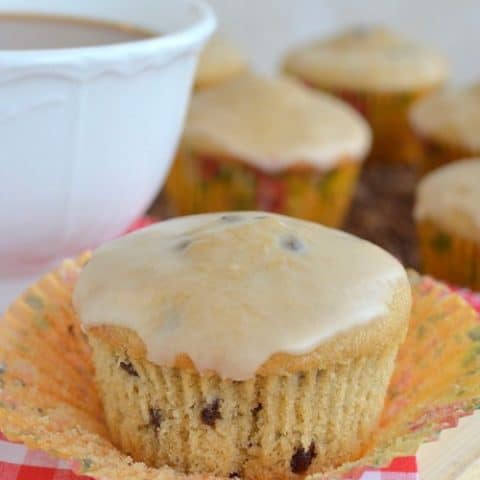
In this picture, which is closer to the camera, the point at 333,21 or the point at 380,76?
the point at 380,76

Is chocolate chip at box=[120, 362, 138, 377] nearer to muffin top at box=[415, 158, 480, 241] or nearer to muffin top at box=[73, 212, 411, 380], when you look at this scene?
muffin top at box=[73, 212, 411, 380]

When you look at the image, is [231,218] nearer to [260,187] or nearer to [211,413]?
[211,413]

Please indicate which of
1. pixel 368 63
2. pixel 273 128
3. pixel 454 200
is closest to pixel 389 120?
pixel 368 63

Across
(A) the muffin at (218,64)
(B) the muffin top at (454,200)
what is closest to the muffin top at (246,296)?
(B) the muffin top at (454,200)

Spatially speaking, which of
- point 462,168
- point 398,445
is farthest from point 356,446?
point 462,168

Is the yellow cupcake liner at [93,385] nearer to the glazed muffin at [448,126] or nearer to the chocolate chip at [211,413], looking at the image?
the chocolate chip at [211,413]

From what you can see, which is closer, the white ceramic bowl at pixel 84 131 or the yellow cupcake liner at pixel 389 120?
the white ceramic bowl at pixel 84 131
